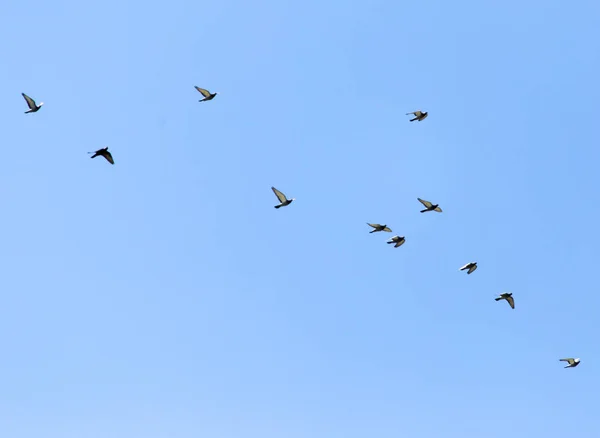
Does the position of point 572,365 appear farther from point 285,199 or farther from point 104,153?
point 104,153

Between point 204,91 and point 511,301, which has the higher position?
point 204,91

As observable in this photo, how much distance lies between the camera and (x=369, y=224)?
4754 inches

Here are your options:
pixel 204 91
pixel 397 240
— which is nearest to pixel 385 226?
pixel 397 240

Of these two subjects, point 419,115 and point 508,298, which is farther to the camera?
point 508,298

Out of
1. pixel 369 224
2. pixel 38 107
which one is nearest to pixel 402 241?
pixel 369 224

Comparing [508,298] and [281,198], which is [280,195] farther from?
[508,298]

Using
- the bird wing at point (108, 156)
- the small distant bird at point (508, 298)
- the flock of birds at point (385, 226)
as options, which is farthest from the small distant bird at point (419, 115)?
the bird wing at point (108, 156)

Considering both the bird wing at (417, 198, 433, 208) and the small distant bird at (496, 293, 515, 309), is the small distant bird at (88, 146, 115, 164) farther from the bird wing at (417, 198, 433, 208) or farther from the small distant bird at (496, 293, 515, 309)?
the small distant bird at (496, 293, 515, 309)

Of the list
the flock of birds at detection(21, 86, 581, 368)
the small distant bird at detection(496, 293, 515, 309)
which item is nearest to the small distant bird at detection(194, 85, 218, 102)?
the flock of birds at detection(21, 86, 581, 368)

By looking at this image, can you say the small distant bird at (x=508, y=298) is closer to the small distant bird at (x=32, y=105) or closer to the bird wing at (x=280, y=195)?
the bird wing at (x=280, y=195)

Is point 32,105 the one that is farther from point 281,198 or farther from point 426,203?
point 426,203

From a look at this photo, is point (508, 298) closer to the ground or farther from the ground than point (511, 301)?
farther from the ground

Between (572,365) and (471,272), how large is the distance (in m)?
19.6

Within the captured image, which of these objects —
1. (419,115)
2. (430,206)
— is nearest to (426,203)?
(430,206)
